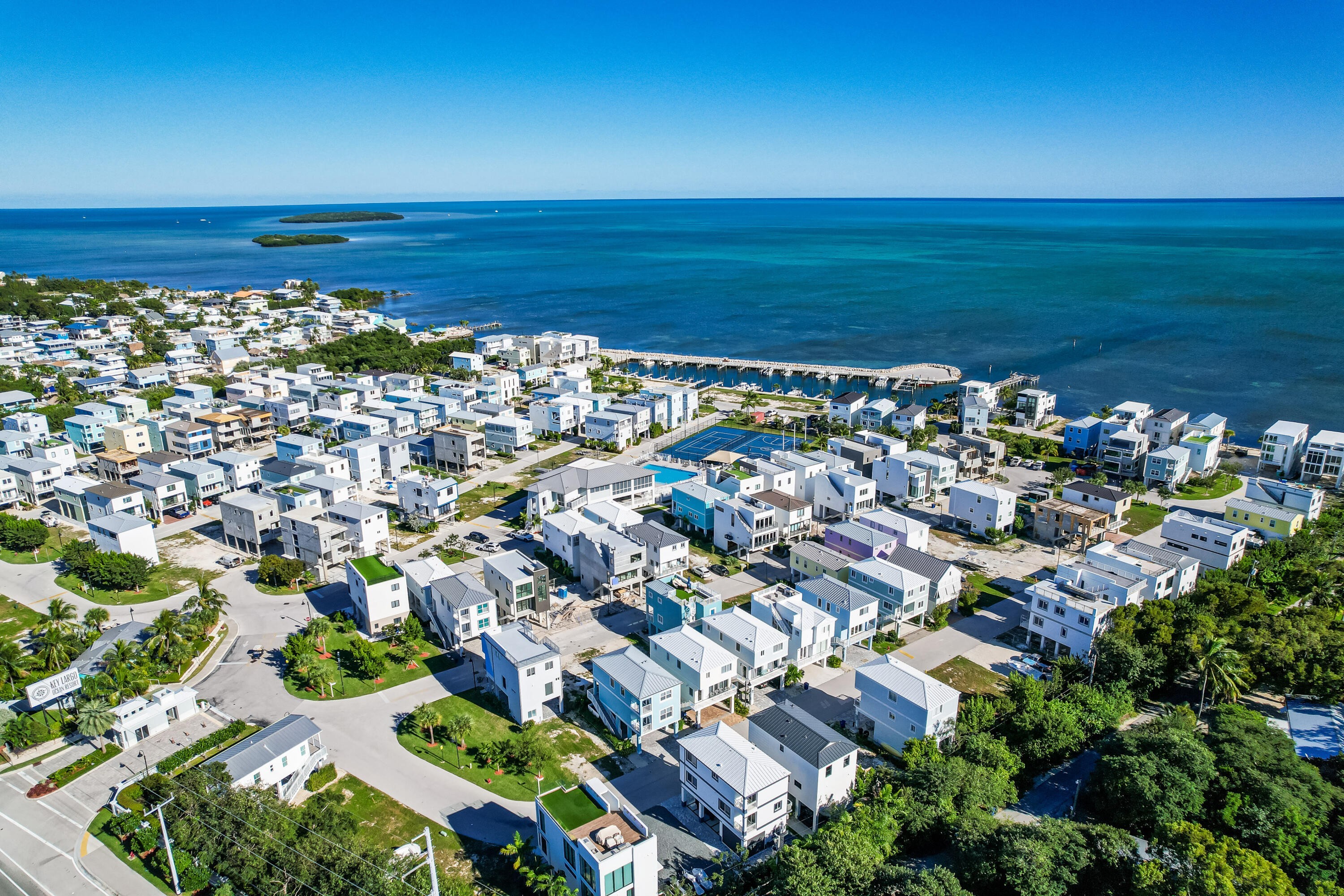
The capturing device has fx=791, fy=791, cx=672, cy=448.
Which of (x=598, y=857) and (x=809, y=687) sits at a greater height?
(x=598, y=857)

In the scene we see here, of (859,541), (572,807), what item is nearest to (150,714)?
(572,807)

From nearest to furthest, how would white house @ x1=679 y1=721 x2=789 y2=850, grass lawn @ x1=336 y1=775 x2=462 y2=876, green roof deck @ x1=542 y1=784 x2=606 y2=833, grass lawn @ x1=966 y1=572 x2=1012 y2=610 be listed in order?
green roof deck @ x1=542 y1=784 x2=606 y2=833 → white house @ x1=679 y1=721 x2=789 y2=850 → grass lawn @ x1=336 y1=775 x2=462 y2=876 → grass lawn @ x1=966 y1=572 x2=1012 y2=610

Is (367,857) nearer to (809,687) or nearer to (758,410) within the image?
(809,687)

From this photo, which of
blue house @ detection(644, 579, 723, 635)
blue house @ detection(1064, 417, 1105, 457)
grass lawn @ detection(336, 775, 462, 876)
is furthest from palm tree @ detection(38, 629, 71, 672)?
blue house @ detection(1064, 417, 1105, 457)

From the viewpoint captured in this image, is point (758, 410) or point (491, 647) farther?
point (758, 410)

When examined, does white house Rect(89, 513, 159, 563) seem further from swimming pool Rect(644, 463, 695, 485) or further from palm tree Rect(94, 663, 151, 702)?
swimming pool Rect(644, 463, 695, 485)

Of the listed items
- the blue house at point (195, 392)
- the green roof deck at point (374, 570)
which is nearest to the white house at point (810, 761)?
the green roof deck at point (374, 570)

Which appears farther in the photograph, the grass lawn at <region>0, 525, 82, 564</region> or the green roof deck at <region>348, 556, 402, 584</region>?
the grass lawn at <region>0, 525, 82, 564</region>

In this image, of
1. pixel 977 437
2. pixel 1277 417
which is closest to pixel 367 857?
pixel 977 437
